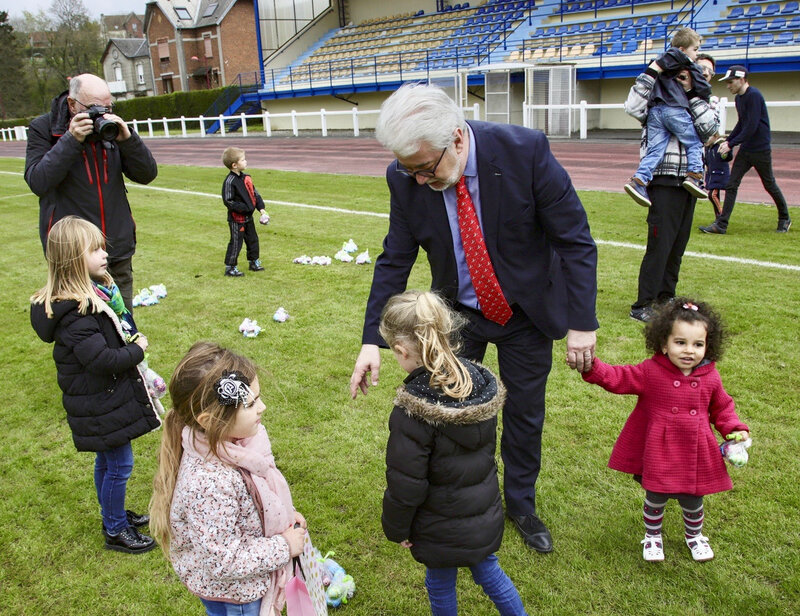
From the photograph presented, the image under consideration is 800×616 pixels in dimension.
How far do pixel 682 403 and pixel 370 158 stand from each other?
18139 millimetres

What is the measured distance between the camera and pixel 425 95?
2.50 metres

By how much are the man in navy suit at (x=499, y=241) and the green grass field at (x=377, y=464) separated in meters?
0.44

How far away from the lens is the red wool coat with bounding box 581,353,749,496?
2961mm

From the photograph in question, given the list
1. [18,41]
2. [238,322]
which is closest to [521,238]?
[238,322]

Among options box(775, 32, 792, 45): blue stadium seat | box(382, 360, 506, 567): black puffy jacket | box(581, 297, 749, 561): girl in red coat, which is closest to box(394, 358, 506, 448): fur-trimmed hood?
box(382, 360, 506, 567): black puffy jacket

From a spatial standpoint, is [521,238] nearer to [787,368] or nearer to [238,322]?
[787,368]

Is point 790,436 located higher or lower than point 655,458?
lower

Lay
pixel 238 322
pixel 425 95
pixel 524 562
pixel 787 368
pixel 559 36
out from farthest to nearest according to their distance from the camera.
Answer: pixel 559 36 → pixel 238 322 → pixel 787 368 → pixel 524 562 → pixel 425 95

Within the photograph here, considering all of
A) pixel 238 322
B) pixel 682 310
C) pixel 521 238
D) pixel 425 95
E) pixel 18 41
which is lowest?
pixel 238 322

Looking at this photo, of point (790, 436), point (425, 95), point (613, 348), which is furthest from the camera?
point (613, 348)

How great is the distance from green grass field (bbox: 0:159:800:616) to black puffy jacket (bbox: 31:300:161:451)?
682 millimetres

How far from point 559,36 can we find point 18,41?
207 feet

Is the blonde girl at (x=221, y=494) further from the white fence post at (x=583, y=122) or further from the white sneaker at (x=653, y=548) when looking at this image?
the white fence post at (x=583, y=122)

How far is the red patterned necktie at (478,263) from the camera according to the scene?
2.83 metres
